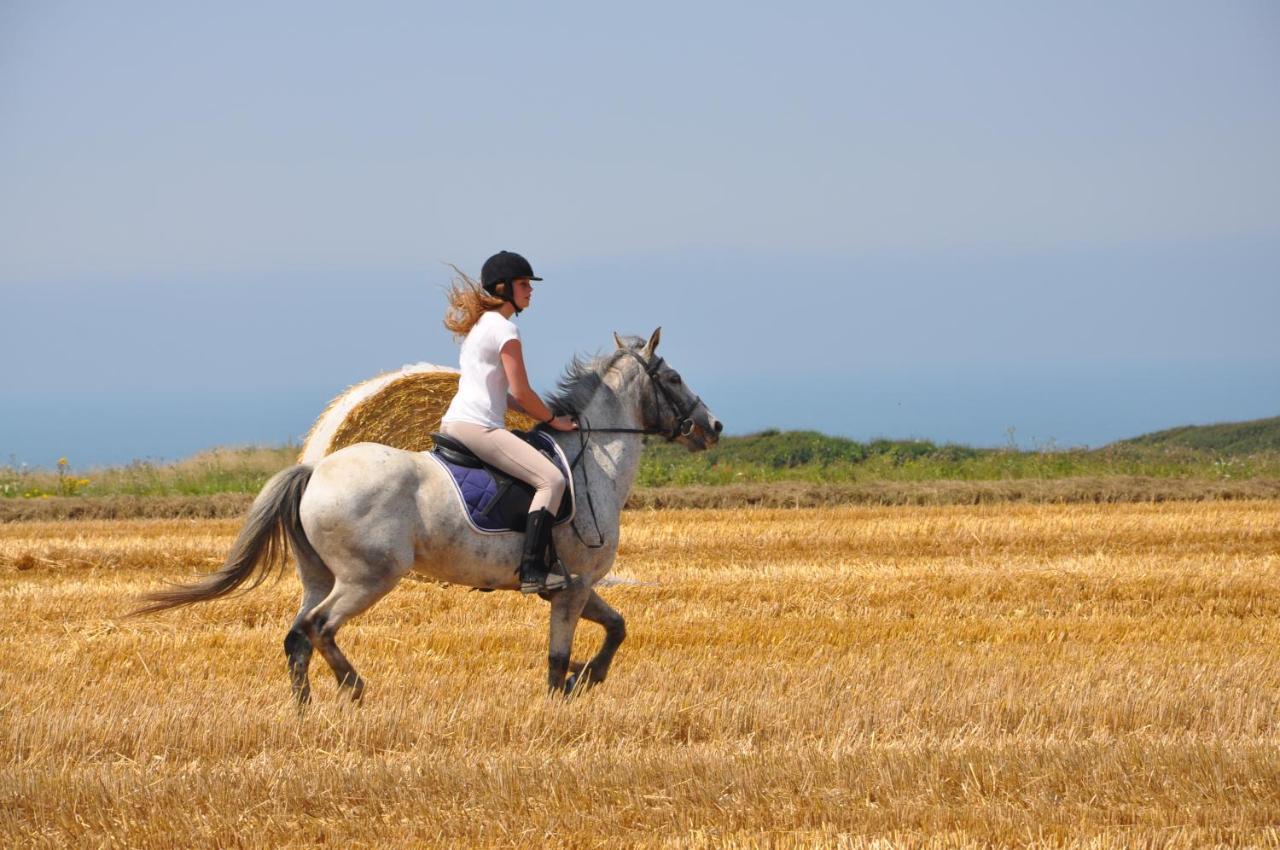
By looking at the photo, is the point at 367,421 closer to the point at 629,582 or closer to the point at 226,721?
the point at 629,582

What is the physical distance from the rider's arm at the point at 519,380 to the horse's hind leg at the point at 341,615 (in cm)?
118

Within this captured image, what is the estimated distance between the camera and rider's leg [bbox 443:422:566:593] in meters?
8.13

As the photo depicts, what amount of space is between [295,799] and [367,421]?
6458 millimetres

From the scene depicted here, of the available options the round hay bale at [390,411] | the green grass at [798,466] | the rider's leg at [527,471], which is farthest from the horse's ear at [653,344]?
the green grass at [798,466]

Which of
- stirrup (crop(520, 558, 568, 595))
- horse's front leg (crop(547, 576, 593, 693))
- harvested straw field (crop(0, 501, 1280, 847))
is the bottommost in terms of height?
harvested straw field (crop(0, 501, 1280, 847))

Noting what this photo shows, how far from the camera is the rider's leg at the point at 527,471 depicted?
26.7 feet

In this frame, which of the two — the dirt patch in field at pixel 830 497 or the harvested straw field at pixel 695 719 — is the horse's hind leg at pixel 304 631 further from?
the dirt patch in field at pixel 830 497

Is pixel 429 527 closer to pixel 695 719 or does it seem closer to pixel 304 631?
pixel 304 631

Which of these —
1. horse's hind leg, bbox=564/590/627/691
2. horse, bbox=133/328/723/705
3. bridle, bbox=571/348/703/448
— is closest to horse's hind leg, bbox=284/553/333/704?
horse, bbox=133/328/723/705

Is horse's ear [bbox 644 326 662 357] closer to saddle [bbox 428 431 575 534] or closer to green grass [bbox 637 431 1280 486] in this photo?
saddle [bbox 428 431 575 534]

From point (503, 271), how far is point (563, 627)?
201cm

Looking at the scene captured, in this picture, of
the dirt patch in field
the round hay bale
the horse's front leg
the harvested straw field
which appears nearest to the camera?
the harvested straw field

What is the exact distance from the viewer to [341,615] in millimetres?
7895

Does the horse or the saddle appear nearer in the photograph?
the horse
